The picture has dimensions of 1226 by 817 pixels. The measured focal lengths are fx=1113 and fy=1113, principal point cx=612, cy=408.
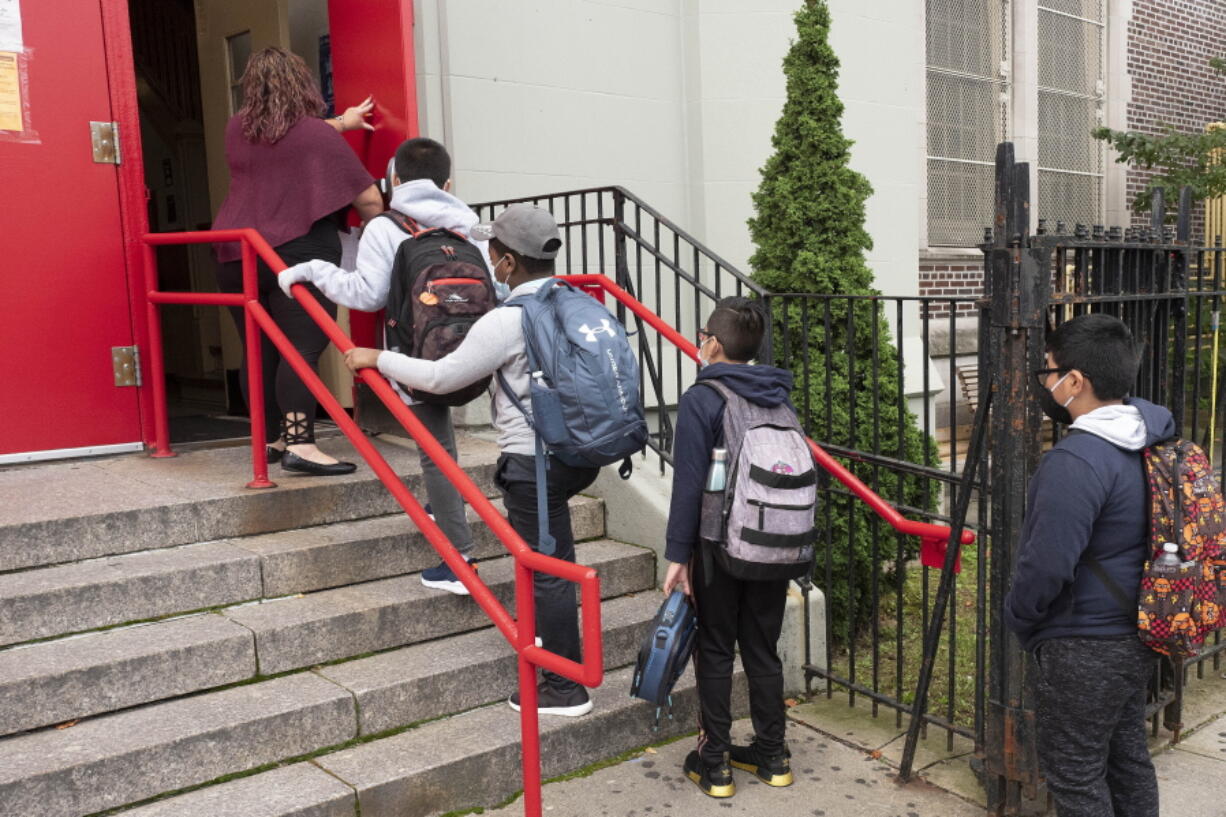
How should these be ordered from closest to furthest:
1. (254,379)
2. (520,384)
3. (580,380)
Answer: (580,380), (520,384), (254,379)

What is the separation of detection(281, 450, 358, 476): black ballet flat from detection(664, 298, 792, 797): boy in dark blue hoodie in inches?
61.9

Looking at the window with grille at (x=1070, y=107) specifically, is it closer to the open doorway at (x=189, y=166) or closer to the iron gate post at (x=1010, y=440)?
the open doorway at (x=189, y=166)

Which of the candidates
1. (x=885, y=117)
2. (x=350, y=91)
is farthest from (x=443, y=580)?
(x=885, y=117)

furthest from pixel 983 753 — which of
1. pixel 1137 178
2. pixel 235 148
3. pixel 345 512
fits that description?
pixel 1137 178

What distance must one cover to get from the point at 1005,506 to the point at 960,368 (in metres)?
5.21

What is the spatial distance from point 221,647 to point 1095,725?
2.46m

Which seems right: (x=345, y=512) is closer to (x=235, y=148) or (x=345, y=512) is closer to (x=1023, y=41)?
(x=235, y=148)

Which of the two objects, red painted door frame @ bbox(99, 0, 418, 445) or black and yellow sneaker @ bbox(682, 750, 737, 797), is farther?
red painted door frame @ bbox(99, 0, 418, 445)

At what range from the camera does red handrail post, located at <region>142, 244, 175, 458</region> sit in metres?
4.57

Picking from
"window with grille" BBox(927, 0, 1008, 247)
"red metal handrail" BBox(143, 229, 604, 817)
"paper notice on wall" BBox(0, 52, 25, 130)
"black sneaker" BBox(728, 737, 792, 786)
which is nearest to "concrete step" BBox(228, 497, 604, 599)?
"red metal handrail" BBox(143, 229, 604, 817)

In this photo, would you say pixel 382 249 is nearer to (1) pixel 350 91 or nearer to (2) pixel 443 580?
Result: (2) pixel 443 580

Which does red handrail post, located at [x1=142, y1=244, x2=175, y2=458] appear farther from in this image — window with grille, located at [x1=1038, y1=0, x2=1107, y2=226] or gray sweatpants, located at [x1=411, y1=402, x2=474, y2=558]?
window with grille, located at [x1=1038, y1=0, x2=1107, y2=226]

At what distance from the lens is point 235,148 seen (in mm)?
4438

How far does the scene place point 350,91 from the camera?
533 centimetres
